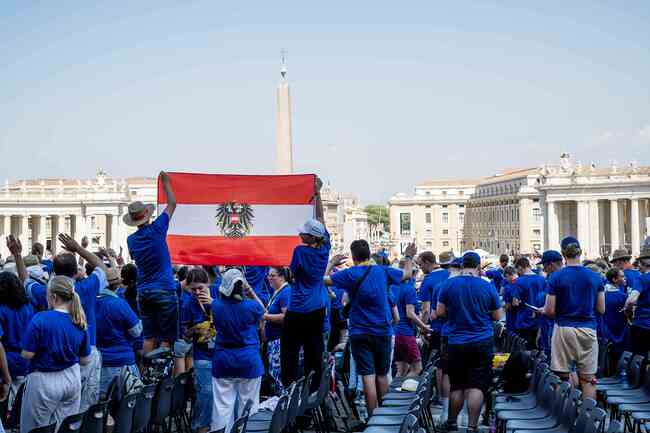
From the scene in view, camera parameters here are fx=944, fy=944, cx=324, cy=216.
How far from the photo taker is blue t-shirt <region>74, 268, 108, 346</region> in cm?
771

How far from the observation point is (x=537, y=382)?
9.45 metres

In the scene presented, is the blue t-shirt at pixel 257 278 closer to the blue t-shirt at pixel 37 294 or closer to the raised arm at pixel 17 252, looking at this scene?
the blue t-shirt at pixel 37 294

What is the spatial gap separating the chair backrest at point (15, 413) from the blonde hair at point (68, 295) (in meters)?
1.05

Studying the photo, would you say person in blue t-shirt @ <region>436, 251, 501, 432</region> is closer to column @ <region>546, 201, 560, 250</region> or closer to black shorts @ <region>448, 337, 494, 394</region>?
black shorts @ <region>448, 337, 494, 394</region>

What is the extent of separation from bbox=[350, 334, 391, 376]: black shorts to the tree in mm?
175441

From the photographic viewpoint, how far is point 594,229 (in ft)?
276

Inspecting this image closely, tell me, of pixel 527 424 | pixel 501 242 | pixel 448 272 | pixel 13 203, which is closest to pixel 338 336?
pixel 448 272

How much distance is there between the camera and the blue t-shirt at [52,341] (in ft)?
22.7

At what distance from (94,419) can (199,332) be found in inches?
112

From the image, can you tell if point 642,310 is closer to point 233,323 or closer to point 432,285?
point 432,285

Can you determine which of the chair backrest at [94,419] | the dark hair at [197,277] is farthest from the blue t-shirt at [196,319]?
the chair backrest at [94,419]

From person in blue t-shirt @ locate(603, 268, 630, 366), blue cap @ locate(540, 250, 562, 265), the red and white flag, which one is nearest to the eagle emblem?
the red and white flag

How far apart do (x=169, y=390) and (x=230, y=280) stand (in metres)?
1.11

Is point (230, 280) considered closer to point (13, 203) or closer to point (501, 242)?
point (13, 203)
